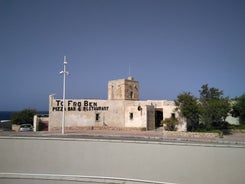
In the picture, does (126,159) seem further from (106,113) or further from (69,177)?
(106,113)

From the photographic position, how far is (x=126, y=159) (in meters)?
10.8

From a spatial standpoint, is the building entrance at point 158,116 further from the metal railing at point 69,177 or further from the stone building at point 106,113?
the metal railing at point 69,177

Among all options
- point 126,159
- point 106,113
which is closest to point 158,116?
point 106,113

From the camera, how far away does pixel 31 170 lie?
37.8ft

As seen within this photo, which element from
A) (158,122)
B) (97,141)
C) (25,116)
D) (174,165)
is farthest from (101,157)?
(25,116)

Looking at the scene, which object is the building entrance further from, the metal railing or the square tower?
the metal railing

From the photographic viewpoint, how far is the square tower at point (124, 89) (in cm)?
4259

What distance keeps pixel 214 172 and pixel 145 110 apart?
92.8ft

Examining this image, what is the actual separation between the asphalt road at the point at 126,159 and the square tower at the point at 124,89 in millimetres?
31138

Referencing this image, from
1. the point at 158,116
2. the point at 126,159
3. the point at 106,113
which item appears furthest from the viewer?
the point at 158,116

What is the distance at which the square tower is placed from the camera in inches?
1677

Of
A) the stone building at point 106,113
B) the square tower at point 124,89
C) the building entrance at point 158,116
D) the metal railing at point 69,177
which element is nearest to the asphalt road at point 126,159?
the metal railing at point 69,177

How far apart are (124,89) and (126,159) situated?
31.7 meters

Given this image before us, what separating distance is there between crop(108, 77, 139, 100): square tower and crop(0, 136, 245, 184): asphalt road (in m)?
31.1
